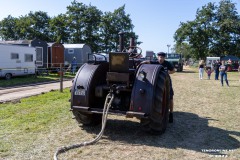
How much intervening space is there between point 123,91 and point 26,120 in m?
2.60

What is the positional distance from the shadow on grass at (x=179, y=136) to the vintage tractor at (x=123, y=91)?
0.26 metres

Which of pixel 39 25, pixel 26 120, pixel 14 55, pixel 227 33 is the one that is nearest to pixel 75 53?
pixel 14 55

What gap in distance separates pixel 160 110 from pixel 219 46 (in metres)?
54.0

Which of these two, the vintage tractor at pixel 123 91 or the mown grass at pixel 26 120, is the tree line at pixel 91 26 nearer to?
the mown grass at pixel 26 120

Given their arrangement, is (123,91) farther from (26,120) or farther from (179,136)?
(26,120)

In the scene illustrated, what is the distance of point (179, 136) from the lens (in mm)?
6105

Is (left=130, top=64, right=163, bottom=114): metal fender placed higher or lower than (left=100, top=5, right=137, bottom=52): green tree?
lower

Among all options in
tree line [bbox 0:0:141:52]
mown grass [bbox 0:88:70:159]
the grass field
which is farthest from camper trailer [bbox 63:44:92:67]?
the grass field

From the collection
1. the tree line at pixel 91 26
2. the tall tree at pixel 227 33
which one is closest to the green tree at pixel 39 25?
the tree line at pixel 91 26

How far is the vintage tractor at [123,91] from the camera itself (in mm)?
5578

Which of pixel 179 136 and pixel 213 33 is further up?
pixel 213 33

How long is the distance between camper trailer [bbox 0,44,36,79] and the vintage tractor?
16.3m

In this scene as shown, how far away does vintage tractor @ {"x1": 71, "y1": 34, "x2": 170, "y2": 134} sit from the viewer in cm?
558

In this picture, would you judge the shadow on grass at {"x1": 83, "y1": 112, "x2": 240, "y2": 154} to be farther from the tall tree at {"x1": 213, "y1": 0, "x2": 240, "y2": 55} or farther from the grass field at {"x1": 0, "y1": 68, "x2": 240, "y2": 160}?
the tall tree at {"x1": 213, "y1": 0, "x2": 240, "y2": 55}
